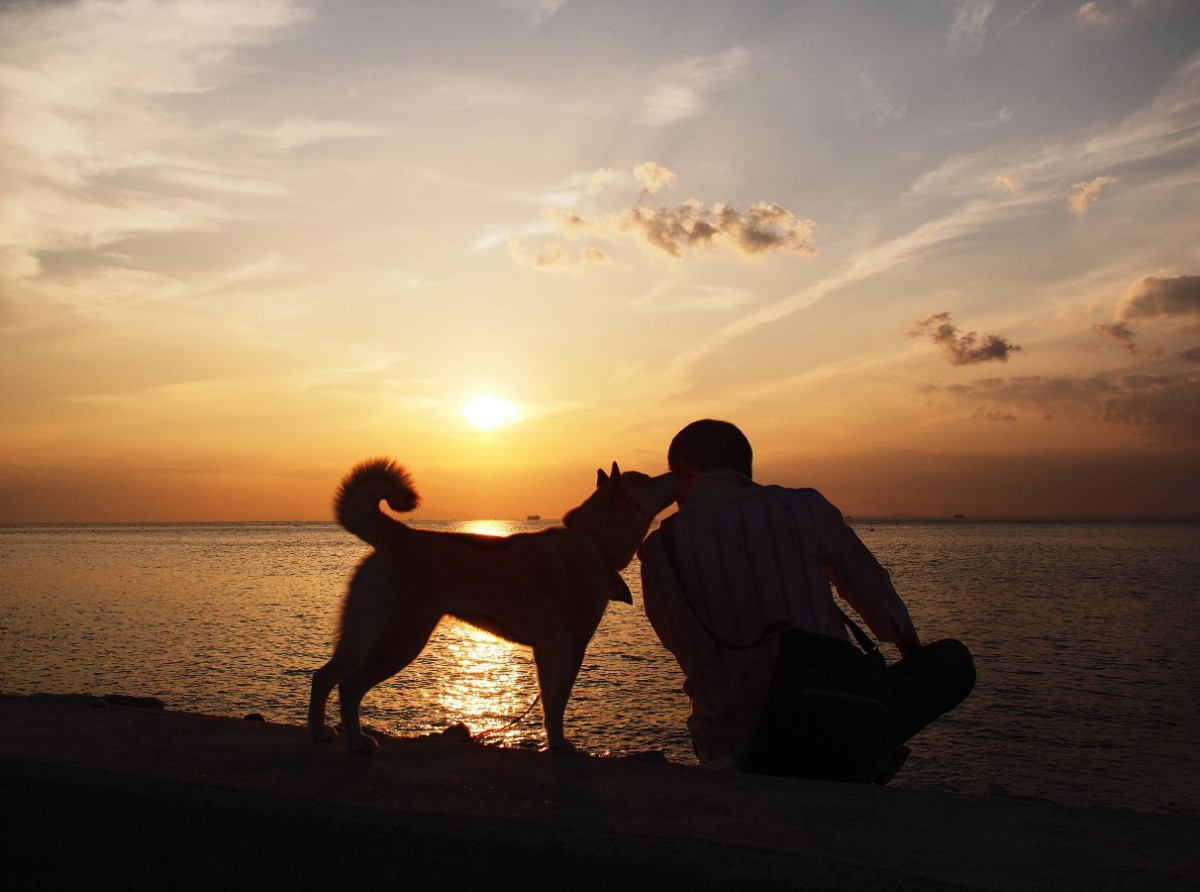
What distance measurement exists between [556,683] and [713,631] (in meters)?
1.01

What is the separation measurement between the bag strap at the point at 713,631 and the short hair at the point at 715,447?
366 millimetres

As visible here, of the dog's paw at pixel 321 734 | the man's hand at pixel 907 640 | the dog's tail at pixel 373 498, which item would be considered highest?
the dog's tail at pixel 373 498

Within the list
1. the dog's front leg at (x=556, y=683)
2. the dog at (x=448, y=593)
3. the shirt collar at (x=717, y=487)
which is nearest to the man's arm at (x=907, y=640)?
the shirt collar at (x=717, y=487)

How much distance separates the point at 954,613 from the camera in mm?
24891

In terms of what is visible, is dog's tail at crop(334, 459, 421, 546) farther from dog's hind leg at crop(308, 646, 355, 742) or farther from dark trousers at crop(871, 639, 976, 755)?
dark trousers at crop(871, 639, 976, 755)

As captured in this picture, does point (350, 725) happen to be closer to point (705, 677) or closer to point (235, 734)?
point (235, 734)

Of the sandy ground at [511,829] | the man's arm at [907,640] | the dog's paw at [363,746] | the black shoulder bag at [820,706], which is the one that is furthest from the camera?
the man's arm at [907,640]

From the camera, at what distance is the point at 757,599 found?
12.7ft

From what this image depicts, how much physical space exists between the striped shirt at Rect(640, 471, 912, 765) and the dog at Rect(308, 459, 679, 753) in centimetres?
73

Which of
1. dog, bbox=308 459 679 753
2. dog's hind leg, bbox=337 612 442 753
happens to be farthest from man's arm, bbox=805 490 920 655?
dog's hind leg, bbox=337 612 442 753

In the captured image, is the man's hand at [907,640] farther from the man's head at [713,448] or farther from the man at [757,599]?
the man's head at [713,448]

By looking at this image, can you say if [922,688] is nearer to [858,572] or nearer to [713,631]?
[858,572]

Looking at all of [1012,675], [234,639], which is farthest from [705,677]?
[234,639]

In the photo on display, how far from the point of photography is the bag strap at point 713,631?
12.4 ft
